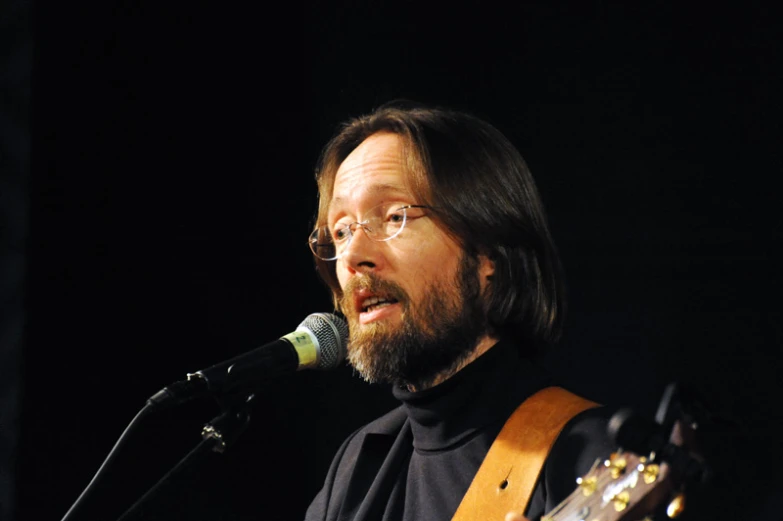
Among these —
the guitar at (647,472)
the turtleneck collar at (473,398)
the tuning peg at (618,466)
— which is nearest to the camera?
the guitar at (647,472)

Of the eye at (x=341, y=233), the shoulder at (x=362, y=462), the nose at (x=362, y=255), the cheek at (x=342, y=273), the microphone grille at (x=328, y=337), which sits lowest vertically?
the shoulder at (x=362, y=462)

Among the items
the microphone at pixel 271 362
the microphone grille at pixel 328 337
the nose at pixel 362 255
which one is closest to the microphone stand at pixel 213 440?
the microphone at pixel 271 362

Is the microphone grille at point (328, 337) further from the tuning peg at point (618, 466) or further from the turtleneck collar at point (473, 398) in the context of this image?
the tuning peg at point (618, 466)

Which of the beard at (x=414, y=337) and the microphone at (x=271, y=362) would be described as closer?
the microphone at (x=271, y=362)

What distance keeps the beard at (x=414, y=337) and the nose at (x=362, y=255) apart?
0.03 meters

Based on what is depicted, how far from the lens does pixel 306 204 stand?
336 cm

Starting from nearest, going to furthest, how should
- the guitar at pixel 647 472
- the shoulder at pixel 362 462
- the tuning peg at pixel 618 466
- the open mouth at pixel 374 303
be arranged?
the guitar at pixel 647 472, the tuning peg at pixel 618 466, the open mouth at pixel 374 303, the shoulder at pixel 362 462

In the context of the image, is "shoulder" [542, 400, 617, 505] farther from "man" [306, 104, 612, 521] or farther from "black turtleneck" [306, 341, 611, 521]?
"man" [306, 104, 612, 521]

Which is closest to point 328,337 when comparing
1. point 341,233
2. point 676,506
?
point 341,233

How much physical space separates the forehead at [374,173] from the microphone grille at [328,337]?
1.25ft

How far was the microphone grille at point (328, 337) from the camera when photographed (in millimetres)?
2014

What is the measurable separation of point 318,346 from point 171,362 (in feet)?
3.91

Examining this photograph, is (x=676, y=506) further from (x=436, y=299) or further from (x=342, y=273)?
(x=342, y=273)

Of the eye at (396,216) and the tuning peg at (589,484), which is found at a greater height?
the eye at (396,216)
